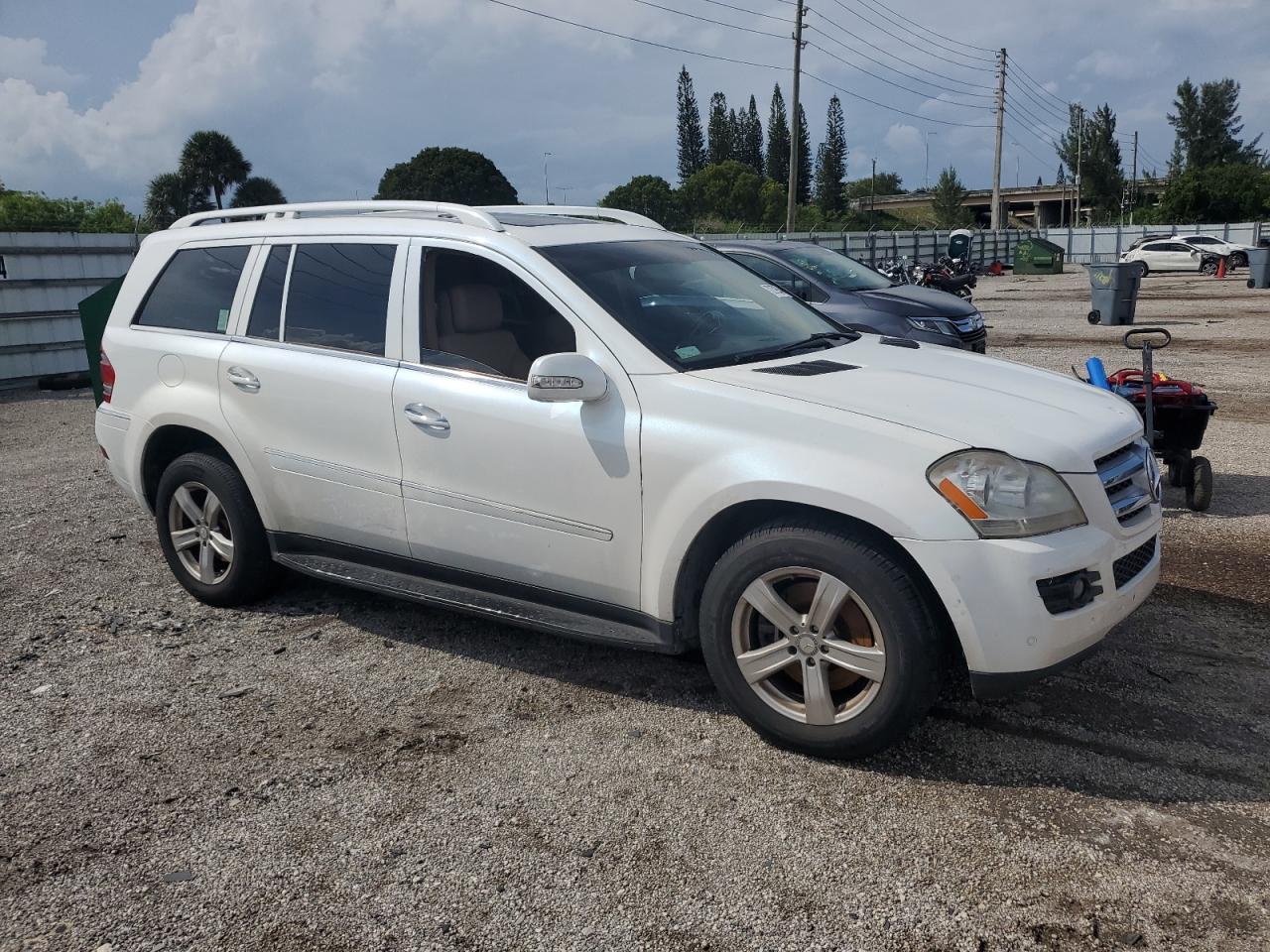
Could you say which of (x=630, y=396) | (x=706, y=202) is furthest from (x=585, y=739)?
(x=706, y=202)

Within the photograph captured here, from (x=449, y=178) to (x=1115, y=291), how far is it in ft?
274

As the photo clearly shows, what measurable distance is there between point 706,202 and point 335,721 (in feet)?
317

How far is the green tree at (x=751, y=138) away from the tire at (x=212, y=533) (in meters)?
115

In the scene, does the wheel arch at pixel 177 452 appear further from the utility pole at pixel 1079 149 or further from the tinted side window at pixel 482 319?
the utility pole at pixel 1079 149

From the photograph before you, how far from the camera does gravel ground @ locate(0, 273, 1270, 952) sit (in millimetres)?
2854

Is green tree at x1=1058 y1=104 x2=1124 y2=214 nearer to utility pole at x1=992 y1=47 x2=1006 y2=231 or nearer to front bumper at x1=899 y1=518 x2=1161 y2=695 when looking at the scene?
utility pole at x1=992 y1=47 x2=1006 y2=231

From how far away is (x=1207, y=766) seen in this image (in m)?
3.53

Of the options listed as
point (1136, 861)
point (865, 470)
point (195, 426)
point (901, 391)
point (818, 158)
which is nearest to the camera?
point (1136, 861)

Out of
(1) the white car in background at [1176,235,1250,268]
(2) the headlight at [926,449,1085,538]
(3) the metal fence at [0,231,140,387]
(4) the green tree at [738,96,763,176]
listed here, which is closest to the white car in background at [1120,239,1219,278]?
(1) the white car in background at [1176,235,1250,268]

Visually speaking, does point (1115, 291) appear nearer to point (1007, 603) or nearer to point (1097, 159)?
point (1007, 603)

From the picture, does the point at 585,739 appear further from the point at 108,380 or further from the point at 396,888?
the point at 108,380

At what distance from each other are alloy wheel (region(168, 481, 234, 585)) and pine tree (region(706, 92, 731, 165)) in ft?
360

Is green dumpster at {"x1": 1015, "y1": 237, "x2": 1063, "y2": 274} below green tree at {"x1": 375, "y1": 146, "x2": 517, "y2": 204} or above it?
below

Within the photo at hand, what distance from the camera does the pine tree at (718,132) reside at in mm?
110312
